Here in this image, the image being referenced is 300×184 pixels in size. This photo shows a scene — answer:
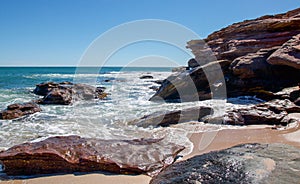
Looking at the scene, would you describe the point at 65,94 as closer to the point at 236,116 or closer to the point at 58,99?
the point at 58,99

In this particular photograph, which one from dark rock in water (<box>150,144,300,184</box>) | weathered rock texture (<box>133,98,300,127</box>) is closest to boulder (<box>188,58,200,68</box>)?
weathered rock texture (<box>133,98,300,127</box>)

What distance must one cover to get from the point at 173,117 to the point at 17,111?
6.38 metres

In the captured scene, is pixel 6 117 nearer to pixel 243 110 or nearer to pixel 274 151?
pixel 243 110

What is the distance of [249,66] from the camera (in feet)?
34.5

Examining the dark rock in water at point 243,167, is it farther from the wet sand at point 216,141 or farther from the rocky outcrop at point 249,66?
the rocky outcrop at point 249,66

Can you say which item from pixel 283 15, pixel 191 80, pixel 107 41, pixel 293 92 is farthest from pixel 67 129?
pixel 283 15

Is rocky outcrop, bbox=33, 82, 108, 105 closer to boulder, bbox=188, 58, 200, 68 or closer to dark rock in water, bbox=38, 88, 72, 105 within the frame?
dark rock in water, bbox=38, 88, 72, 105

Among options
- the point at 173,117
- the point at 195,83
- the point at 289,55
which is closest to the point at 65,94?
the point at 195,83

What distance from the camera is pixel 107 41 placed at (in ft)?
25.1

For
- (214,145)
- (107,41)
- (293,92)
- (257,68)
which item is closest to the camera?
(214,145)

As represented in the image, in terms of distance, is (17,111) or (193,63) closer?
(17,111)

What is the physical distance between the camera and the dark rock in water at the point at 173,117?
287 inches

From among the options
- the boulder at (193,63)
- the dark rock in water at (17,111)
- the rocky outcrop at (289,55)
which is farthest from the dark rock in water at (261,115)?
the boulder at (193,63)

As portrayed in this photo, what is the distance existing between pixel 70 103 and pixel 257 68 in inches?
372
